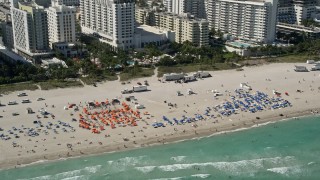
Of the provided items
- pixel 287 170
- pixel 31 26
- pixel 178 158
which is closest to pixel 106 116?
pixel 178 158

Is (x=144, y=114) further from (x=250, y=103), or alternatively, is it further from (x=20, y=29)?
(x=20, y=29)

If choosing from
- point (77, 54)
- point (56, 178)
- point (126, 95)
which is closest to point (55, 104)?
point (126, 95)

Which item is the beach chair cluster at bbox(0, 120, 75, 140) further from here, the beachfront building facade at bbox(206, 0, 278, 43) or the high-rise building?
the beachfront building facade at bbox(206, 0, 278, 43)

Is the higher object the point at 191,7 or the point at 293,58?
the point at 191,7

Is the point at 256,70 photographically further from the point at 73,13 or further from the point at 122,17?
the point at 73,13

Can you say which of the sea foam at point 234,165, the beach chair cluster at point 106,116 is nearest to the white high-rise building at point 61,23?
the beach chair cluster at point 106,116

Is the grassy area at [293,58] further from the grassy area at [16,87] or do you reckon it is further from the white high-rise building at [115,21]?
the grassy area at [16,87]
